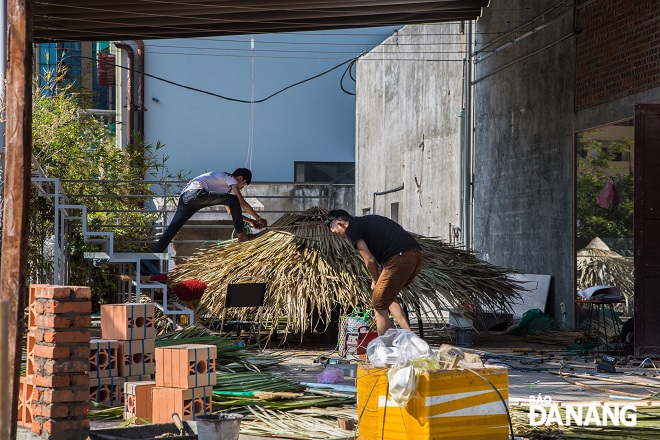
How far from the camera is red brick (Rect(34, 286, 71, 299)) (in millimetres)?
6484

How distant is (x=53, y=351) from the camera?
21.0ft

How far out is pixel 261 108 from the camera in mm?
30203

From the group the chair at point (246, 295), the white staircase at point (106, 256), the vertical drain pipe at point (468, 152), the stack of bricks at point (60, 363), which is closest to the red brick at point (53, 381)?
the stack of bricks at point (60, 363)

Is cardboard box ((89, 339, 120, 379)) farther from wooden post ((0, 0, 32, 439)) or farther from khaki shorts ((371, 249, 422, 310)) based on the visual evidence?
khaki shorts ((371, 249, 422, 310))

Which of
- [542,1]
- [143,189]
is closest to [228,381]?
[542,1]

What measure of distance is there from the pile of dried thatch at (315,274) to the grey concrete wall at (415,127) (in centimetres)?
654

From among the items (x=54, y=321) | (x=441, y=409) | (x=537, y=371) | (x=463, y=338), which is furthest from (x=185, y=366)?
(x=463, y=338)

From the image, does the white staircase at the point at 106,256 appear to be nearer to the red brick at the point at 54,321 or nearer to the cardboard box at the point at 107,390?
the cardboard box at the point at 107,390

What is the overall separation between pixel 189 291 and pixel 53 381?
18.5 feet

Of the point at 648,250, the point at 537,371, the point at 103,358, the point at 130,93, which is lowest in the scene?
the point at 537,371

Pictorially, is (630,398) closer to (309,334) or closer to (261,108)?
(309,334)

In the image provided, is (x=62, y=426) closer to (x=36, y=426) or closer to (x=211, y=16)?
(x=36, y=426)

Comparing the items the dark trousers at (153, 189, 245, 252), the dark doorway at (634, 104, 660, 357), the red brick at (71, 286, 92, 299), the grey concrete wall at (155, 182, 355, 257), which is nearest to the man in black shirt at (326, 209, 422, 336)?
the dark doorway at (634, 104, 660, 357)

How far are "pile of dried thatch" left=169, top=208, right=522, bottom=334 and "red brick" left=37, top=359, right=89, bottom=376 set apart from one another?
491 cm
